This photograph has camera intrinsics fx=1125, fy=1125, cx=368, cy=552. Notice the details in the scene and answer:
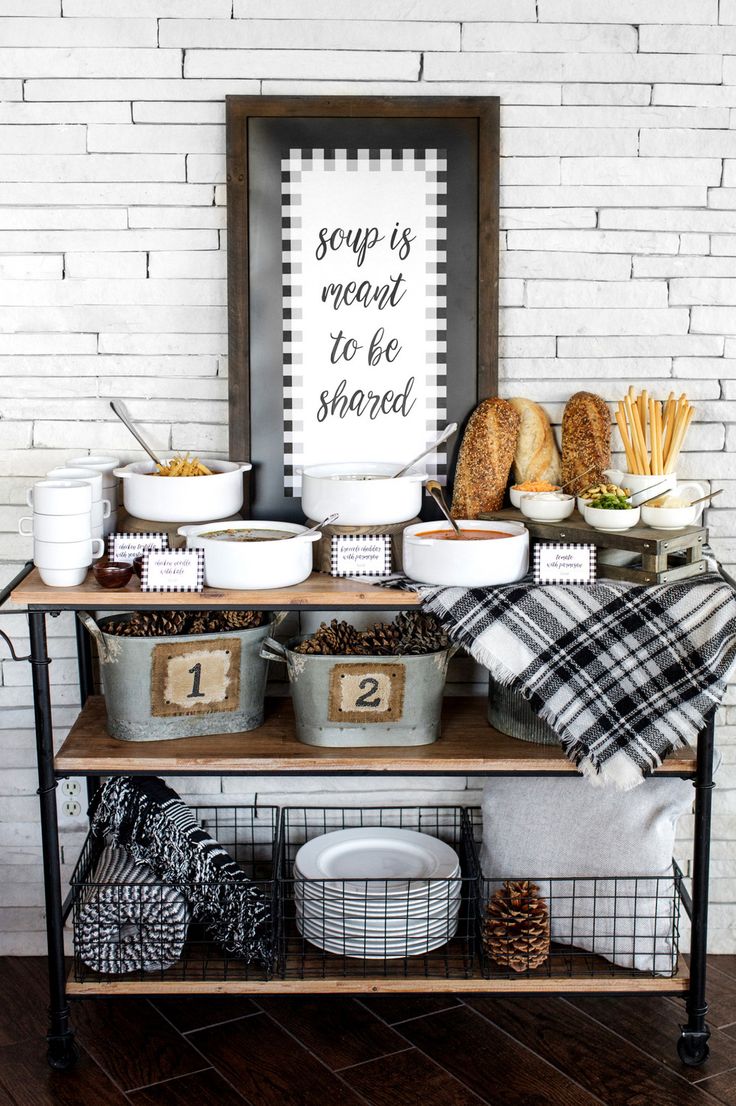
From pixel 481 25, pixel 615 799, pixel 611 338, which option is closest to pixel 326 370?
pixel 611 338

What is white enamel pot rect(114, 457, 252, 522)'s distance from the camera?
2.24 m

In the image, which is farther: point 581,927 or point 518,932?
point 581,927

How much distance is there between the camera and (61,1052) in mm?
2266

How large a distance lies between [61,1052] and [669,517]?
Result: 1.61m

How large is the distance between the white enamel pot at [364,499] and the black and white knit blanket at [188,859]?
72 cm

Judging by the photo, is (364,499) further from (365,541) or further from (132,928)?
(132,928)

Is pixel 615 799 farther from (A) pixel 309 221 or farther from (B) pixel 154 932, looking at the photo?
(A) pixel 309 221

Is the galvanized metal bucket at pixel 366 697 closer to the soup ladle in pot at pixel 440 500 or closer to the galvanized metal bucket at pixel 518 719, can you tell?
the galvanized metal bucket at pixel 518 719

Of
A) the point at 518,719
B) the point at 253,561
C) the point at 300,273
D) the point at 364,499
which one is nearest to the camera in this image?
the point at 253,561

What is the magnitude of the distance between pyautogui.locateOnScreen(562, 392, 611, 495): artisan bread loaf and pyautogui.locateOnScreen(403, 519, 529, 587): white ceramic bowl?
0.32 metres

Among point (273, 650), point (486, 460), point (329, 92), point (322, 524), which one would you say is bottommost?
point (273, 650)

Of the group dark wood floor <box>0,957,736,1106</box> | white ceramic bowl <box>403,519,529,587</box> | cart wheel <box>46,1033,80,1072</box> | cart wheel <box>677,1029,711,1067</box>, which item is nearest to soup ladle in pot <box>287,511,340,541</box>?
white ceramic bowl <box>403,519,529,587</box>

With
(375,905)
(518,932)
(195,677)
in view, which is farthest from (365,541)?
(518,932)

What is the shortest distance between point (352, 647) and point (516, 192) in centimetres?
104
